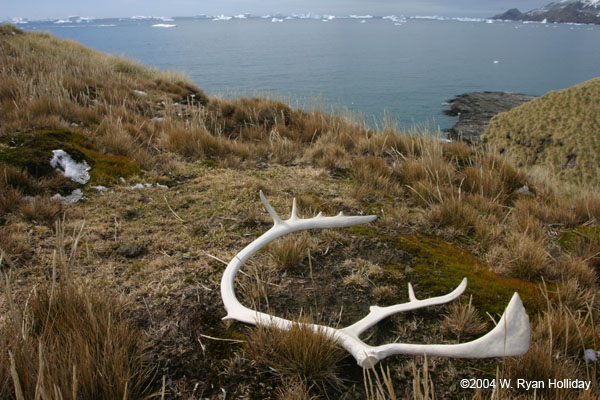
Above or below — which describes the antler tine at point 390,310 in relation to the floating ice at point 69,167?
below

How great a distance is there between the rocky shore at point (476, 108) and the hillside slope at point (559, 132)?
2086mm

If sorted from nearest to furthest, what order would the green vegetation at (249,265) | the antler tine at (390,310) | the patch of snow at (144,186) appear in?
the green vegetation at (249,265)
the antler tine at (390,310)
the patch of snow at (144,186)

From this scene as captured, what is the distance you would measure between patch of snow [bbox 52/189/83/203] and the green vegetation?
80 millimetres

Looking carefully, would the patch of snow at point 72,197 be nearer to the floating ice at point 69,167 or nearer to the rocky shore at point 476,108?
the floating ice at point 69,167

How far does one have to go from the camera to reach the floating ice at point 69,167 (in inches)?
142

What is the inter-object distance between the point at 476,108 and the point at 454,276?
22.7 metres

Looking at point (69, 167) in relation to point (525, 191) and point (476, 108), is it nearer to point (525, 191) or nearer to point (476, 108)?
point (525, 191)

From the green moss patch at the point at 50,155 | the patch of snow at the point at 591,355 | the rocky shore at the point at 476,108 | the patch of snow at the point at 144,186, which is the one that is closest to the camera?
the patch of snow at the point at 591,355

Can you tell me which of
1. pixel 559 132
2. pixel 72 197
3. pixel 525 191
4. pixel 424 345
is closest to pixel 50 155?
pixel 72 197

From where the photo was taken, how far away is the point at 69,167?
3.68 meters

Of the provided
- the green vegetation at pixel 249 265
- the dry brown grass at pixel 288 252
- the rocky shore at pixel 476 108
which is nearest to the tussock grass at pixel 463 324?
the green vegetation at pixel 249 265

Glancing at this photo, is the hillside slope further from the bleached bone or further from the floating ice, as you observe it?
the floating ice

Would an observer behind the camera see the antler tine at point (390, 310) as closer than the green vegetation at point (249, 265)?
No

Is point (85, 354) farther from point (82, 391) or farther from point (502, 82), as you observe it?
point (502, 82)
